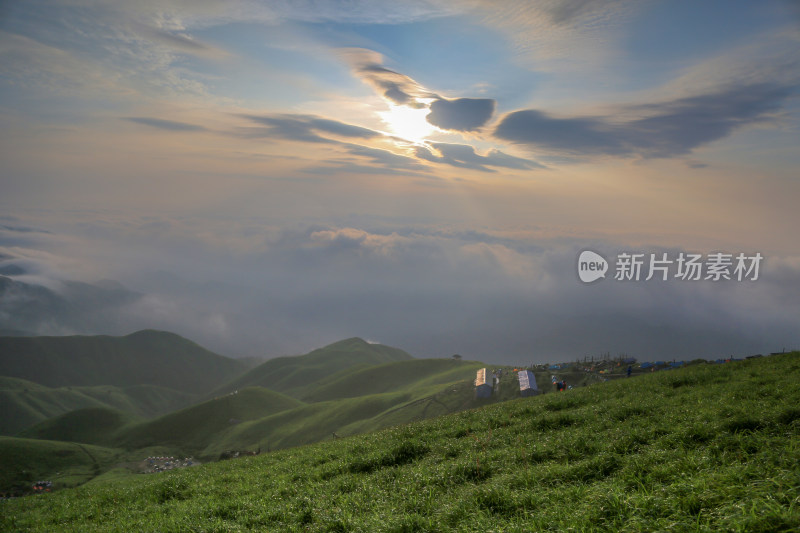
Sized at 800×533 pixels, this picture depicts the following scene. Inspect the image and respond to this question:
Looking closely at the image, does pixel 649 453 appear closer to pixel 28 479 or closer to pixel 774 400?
pixel 774 400

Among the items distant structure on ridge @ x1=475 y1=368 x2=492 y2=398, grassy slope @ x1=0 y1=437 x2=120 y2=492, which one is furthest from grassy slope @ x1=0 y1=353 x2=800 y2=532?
grassy slope @ x1=0 y1=437 x2=120 y2=492

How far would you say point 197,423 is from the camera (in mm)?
158250

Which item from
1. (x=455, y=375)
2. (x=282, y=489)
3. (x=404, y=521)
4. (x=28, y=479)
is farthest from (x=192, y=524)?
(x=455, y=375)

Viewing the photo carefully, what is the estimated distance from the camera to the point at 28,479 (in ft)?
329

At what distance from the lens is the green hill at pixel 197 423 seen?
485 ft

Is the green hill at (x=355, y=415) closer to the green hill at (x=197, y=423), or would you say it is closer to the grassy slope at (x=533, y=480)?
the green hill at (x=197, y=423)

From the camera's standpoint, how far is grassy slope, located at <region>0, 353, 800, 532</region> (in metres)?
10.1

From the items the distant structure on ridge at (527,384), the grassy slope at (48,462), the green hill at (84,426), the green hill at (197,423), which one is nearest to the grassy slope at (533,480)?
the distant structure on ridge at (527,384)

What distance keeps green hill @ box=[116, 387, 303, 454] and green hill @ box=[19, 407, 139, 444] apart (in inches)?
374

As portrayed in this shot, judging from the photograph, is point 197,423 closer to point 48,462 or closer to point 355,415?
point 48,462

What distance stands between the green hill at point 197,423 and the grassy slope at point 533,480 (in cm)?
13582

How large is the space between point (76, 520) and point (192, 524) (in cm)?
1126

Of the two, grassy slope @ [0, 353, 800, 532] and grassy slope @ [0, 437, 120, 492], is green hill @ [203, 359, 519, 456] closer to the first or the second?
grassy slope @ [0, 437, 120, 492]

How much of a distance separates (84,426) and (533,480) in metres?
206
